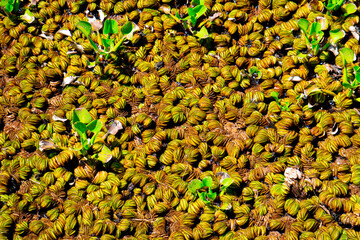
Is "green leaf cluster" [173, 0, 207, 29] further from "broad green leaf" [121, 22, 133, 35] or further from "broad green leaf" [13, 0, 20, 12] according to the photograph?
"broad green leaf" [13, 0, 20, 12]

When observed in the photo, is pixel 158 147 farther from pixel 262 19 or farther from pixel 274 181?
pixel 262 19

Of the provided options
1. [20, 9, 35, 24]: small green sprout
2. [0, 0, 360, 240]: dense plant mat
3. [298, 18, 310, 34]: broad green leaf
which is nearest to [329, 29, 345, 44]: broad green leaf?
[0, 0, 360, 240]: dense plant mat

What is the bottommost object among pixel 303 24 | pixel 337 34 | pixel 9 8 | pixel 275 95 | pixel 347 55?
pixel 275 95

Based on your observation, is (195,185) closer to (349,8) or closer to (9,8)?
(349,8)

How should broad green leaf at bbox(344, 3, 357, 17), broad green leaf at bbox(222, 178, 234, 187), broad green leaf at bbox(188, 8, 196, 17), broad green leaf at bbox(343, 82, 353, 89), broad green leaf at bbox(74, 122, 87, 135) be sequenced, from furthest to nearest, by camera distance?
1. broad green leaf at bbox(344, 3, 357, 17)
2. broad green leaf at bbox(188, 8, 196, 17)
3. broad green leaf at bbox(343, 82, 353, 89)
4. broad green leaf at bbox(74, 122, 87, 135)
5. broad green leaf at bbox(222, 178, 234, 187)

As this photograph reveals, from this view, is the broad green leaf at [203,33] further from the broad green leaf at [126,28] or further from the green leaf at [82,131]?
the green leaf at [82,131]

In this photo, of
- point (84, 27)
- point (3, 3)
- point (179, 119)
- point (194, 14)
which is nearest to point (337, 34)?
point (194, 14)
